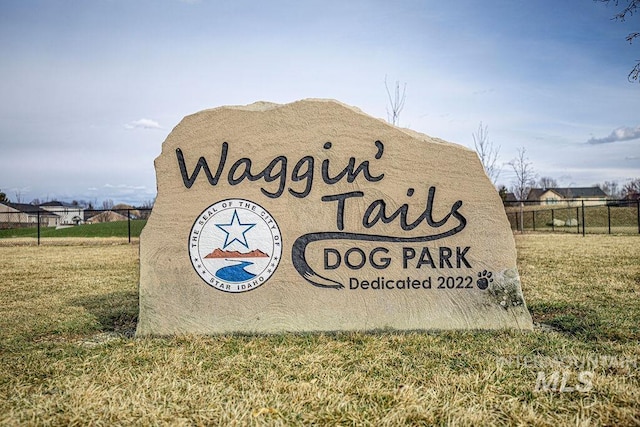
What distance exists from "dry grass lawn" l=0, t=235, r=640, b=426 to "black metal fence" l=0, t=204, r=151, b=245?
27.2 feet

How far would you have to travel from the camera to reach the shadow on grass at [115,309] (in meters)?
5.10

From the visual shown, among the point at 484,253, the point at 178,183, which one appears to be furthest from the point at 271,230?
the point at 484,253

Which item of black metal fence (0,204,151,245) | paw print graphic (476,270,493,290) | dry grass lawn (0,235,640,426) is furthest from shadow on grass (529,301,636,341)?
black metal fence (0,204,151,245)

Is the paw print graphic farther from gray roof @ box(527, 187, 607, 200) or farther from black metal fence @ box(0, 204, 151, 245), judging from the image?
gray roof @ box(527, 187, 607, 200)

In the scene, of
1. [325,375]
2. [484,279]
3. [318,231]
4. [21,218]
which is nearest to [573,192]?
[21,218]

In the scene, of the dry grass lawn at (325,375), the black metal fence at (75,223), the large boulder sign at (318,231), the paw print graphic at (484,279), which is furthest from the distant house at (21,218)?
the paw print graphic at (484,279)

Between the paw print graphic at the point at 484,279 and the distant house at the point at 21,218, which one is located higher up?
the distant house at the point at 21,218

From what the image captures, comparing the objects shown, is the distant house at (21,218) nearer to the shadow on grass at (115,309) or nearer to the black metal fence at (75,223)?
the black metal fence at (75,223)

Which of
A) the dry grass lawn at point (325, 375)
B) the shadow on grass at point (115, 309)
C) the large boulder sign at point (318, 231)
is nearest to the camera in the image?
the dry grass lawn at point (325, 375)

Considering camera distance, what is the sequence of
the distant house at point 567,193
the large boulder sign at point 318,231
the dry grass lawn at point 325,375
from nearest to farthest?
the dry grass lawn at point 325,375
the large boulder sign at point 318,231
the distant house at point 567,193

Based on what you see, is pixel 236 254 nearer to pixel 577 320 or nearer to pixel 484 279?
pixel 484 279

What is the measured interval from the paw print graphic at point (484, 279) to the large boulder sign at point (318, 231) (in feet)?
0.07

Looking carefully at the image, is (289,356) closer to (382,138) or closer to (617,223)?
(382,138)

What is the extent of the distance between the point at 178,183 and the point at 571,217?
3738 cm
